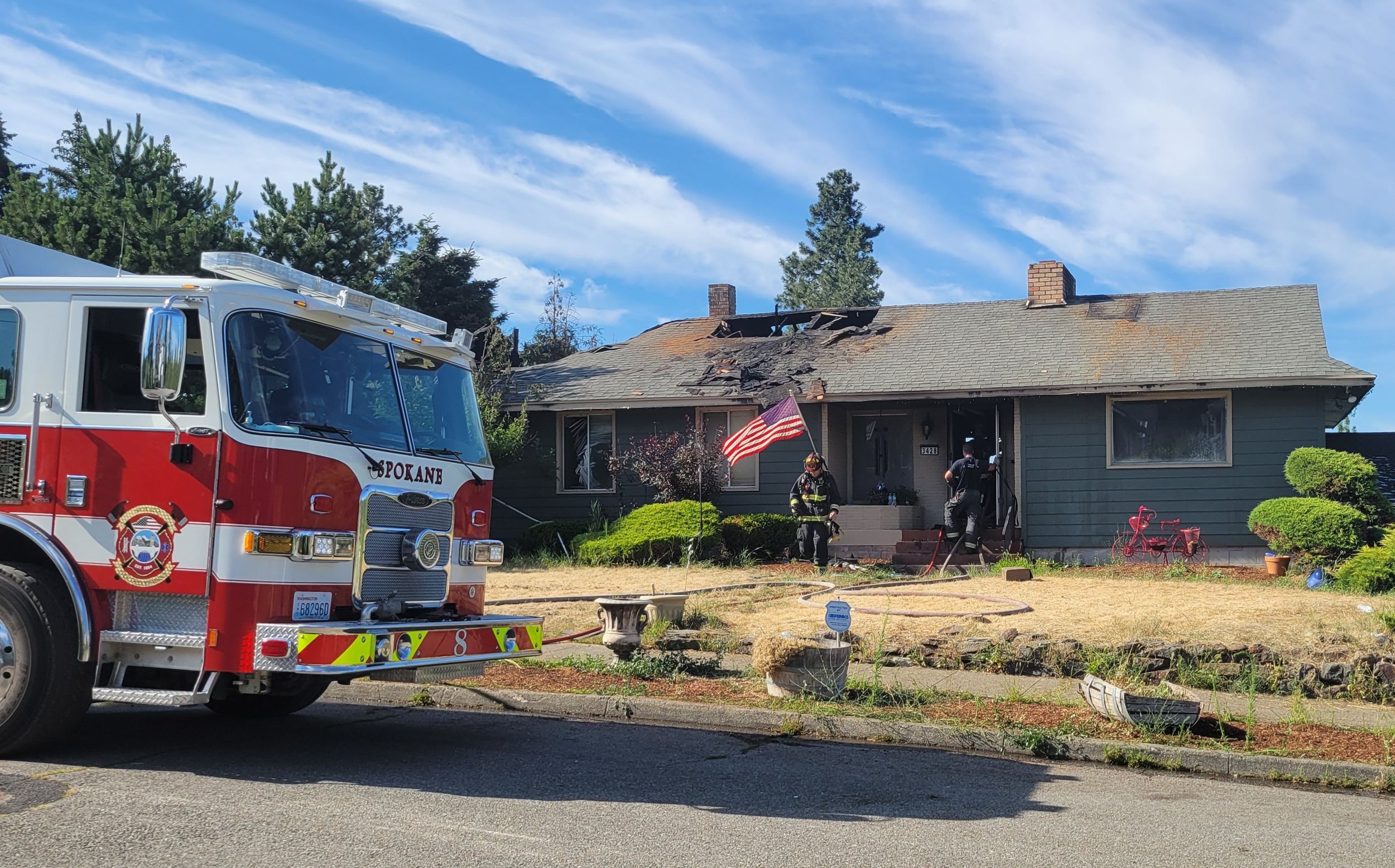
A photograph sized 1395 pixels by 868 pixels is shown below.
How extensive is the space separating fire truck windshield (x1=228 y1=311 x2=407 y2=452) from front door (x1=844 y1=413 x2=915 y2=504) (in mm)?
14324

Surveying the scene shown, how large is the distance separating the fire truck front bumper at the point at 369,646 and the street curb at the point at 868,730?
184 centimetres

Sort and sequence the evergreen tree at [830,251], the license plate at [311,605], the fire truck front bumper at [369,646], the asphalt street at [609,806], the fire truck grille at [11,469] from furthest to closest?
the evergreen tree at [830,251], the fire truck grille at [11,469], the license plate at [311,605], the fire truck front bumper at [369,646], the asphalt street at [609,806]

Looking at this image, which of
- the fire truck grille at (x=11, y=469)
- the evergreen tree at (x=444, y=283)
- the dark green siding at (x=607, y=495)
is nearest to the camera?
the fire truck grille at (x=11, y=469)

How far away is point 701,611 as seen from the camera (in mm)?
12078

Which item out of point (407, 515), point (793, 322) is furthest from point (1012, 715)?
point (793, 322)

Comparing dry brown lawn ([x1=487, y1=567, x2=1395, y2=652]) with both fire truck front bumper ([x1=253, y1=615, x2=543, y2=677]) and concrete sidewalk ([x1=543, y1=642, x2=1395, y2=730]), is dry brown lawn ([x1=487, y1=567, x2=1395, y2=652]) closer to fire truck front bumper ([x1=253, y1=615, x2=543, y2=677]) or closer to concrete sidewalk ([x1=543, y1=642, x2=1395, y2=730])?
concrete sidewalk ([x1=543, y1=642, x2=1395, y2=730])

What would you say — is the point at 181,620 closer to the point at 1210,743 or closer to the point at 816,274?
the point at 1210,743

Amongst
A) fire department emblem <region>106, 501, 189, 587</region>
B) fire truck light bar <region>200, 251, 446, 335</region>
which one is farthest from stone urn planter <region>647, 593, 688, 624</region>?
fire department emblem <region>106, 501, 189, 587</region>

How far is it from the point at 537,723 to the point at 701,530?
9.02 meters

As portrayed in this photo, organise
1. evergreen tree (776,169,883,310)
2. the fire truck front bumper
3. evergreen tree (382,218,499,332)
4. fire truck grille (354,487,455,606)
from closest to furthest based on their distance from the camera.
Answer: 1. the fire truck front bumper
2. fire truck grille (354,487,455,606)
3. evergreen tree (382,218,499,332)
4. evergreen tree (776,169,883,310)

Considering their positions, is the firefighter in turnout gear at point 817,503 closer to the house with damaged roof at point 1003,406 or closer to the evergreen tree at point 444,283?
the house with damaged roof at point 1003,406

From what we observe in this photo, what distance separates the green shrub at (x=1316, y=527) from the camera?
14867mm

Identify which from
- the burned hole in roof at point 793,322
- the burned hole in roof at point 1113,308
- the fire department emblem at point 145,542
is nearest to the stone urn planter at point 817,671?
the fire department emblem at point 145,542

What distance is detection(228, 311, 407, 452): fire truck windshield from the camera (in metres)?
6.09
